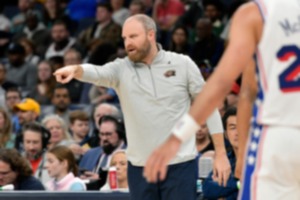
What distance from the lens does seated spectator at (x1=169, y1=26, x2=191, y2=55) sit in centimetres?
1530

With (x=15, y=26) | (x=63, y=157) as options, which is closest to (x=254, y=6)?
(x=63, y=157)

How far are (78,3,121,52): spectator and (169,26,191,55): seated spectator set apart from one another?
0.94 meters

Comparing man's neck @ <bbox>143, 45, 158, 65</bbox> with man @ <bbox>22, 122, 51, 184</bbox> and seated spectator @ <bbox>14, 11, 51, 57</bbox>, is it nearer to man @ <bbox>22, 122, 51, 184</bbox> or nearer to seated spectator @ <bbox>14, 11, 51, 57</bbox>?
man @ <bbox>22, 122, 51, 184</bbox>

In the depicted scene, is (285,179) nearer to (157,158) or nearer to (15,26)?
(157,158)

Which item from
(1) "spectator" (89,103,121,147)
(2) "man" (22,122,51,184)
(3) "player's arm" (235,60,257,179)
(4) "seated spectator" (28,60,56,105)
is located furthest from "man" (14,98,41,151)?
(3) "player's arm" (235,60,257,179)

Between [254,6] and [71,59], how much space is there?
10.1 metres

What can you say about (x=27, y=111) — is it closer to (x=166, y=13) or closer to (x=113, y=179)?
(x=166, y=13)

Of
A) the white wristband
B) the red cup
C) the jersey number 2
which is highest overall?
Answer: the jersey number 2

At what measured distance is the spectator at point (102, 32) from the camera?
631 inches

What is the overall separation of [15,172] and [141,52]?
115 inches

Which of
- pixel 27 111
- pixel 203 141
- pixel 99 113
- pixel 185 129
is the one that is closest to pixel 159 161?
pixel 185 129

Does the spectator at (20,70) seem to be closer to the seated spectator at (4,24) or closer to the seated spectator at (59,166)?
the seated spectator at (4,24)

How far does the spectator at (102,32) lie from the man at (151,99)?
7.88 m

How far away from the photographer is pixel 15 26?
18.3m
